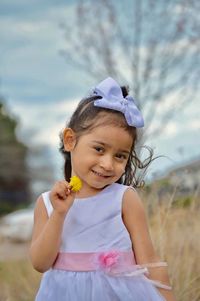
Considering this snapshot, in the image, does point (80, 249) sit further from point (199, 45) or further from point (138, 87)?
point (138, 87)

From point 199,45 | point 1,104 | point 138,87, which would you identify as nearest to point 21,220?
point 138,87

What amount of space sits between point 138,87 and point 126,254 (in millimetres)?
11041

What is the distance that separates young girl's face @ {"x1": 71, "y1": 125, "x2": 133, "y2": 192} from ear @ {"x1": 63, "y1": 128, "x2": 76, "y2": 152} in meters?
0.05

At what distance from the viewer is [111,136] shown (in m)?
3.13

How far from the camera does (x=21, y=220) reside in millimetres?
14984

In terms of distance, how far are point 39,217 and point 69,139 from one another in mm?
331

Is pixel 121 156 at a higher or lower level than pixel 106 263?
higher

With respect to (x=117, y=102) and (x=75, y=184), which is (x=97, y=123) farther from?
(x=75, y=184)

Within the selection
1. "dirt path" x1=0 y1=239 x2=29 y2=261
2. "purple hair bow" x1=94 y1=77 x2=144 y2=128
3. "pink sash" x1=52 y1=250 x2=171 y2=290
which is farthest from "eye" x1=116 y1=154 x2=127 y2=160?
"dirt path" x1=0 y1=239 x2=29 y2=261

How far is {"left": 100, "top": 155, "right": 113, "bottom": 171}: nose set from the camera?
10.2 feet

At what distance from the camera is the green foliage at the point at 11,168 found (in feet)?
84.3

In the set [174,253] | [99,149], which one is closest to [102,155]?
[99,149]

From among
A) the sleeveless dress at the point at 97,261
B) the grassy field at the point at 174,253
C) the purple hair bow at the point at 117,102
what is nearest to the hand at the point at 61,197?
the sleeveless dress at the point at 97,261

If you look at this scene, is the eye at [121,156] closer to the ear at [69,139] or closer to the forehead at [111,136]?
the forehead at [111,136]
